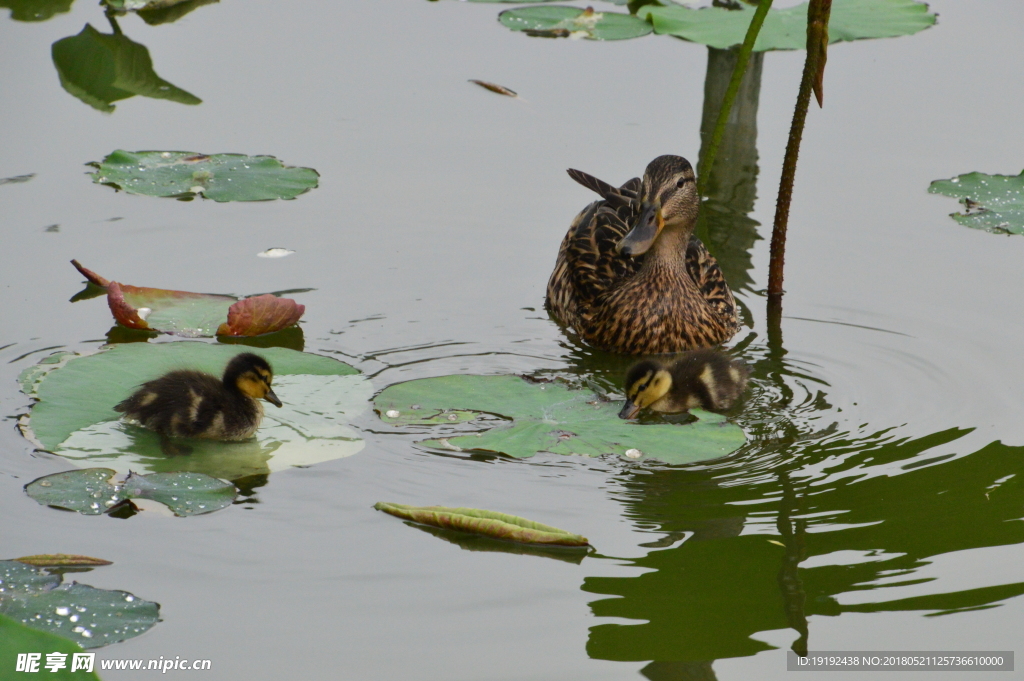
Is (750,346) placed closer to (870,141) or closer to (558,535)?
(558,535)

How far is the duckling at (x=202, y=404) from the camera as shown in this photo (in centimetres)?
397

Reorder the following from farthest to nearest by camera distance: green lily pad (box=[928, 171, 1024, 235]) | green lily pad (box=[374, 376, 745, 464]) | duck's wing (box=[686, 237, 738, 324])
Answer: green lily pad (box=[928, 171, 1024, 235]) < duck's wing (box=[686, 237, 738, 324]) < green lily pad (box=[374, 376, 745, 464])

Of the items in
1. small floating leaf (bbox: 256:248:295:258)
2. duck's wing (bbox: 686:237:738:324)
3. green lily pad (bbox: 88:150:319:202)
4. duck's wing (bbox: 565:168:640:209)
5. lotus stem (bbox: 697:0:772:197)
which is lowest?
small floating leaf (bbox: 256:248:295:258)


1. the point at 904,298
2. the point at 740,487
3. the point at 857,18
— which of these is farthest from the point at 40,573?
the point at 857,18

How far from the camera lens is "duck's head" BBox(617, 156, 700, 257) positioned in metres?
5.21

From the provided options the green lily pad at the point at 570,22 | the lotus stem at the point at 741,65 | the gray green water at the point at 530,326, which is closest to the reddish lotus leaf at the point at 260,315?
the gray green water at the point at 530,326

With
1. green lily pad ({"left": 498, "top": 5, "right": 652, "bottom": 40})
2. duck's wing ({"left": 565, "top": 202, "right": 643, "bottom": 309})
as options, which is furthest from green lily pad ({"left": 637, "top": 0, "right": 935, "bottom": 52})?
duck's wing ({"left": 565, "top": 202, "right": 643, "bottom": 309})

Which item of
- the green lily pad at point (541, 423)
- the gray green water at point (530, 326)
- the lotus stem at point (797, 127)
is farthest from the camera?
the lotus stem at point (797, 127)

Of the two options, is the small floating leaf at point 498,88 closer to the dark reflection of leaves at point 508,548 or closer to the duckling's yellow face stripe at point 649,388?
the duckling's yellow face stripe at point 649,388

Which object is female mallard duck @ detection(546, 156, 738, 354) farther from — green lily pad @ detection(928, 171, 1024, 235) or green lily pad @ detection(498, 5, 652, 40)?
green lily pad @ detection(498, 5, 652, 40)

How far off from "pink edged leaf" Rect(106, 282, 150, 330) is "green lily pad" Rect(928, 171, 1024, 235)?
3.94 meters

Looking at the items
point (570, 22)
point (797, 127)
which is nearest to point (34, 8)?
point (570, 22)

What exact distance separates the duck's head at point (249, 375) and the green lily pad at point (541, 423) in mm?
422

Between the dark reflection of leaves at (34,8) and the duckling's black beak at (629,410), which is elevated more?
the dark reflection of leaves at (34,8)
